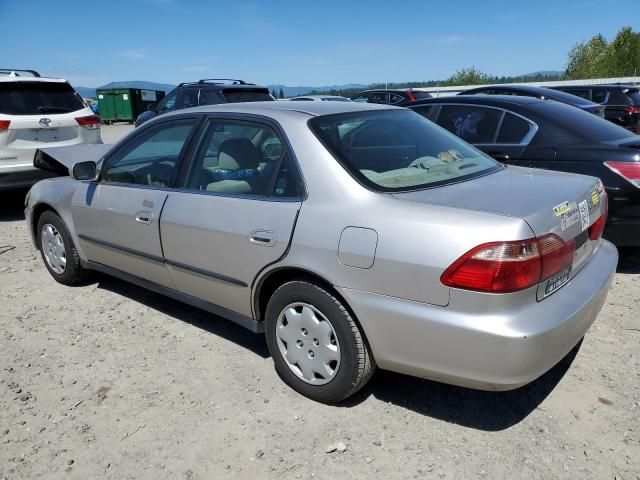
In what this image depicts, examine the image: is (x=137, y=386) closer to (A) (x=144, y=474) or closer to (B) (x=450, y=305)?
(A) (x=144, y=474)

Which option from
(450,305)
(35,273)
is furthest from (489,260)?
(35,273)

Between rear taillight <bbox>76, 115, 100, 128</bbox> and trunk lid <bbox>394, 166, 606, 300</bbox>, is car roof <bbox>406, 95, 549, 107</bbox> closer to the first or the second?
trunk lid <bbox>394, 166, 606, 300</bbox>

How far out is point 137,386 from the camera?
122 inches

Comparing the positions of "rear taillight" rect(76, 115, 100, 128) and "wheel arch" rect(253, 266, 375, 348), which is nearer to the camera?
"wheel arch" rect(253, 266, 375, 348)

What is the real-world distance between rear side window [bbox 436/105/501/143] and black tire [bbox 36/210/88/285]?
3.79 metres

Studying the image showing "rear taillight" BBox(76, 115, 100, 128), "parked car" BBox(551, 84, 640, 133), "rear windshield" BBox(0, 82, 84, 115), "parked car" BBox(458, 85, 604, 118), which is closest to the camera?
"rear windshield" BBox(0, 82, 84, 115)

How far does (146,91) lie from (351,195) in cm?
3110

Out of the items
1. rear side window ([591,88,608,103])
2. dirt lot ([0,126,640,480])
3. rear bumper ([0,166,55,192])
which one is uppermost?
rear side window ([591,88,608,103])

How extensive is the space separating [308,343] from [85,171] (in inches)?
88.7

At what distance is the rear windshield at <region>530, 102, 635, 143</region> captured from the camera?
15.1 ft

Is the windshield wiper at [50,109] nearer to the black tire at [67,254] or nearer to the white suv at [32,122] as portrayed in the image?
the white suv at [32,122]

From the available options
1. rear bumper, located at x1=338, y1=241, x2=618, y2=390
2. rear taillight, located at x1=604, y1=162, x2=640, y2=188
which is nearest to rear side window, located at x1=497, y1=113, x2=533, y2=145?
rear taillight, located at x1=604, y1=162, x2=640, y2=188

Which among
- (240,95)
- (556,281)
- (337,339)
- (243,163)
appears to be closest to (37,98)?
(240,95)

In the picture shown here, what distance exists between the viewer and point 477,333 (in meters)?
2.20
